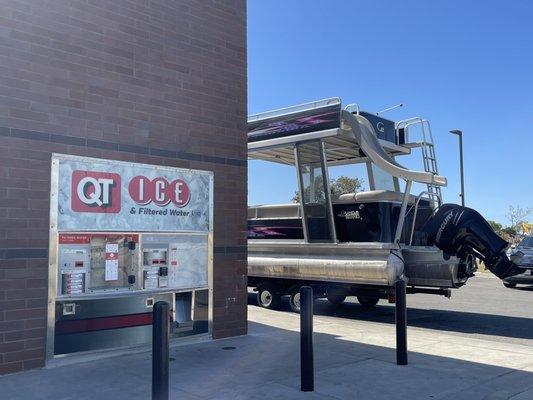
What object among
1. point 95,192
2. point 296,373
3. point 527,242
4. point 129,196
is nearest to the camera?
point 296,373

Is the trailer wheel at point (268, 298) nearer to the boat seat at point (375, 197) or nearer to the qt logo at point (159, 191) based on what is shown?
the boat seat at point (375, 197)

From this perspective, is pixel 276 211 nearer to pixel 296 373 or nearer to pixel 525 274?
pixel 296 373

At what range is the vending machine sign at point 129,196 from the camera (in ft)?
21.8

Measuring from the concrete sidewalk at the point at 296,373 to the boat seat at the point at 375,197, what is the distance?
10.6 feet

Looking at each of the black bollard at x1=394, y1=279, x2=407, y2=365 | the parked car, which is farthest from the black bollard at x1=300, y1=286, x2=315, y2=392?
the parked car

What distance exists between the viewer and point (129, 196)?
722cm

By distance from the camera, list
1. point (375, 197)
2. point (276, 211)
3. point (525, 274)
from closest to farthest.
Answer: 1. point (375, 197)
2. point (276, 211)
3. point (525, 274)

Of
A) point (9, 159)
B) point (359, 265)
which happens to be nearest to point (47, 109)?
point (9, 159)

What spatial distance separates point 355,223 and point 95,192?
585 centimetres

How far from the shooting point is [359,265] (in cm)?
1052

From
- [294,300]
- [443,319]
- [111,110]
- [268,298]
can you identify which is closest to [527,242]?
[443,319]

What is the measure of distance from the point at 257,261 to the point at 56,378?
6904 millimetres

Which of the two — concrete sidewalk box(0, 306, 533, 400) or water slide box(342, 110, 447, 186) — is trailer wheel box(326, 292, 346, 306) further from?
concrete sidewalk box(0, 306, 533, 400)

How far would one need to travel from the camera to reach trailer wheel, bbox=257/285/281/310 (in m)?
12.6
